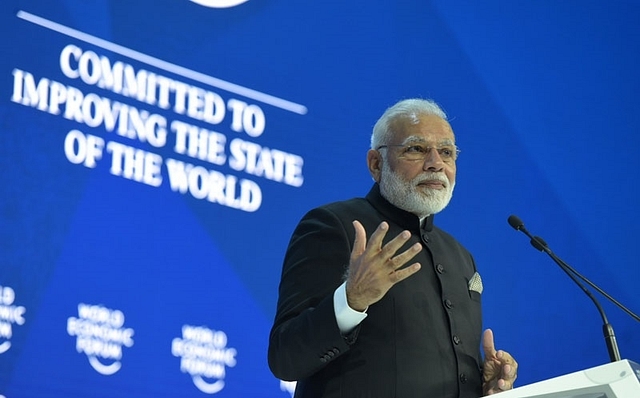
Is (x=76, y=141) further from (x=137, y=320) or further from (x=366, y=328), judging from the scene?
(x=366, y=328)

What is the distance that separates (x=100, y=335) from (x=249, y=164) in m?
0.96

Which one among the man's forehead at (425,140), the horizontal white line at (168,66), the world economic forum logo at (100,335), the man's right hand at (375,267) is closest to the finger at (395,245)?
the man's right hand at (375,267)

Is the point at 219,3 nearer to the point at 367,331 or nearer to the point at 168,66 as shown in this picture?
the point at 168,66

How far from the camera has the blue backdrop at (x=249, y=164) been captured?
3.76 m

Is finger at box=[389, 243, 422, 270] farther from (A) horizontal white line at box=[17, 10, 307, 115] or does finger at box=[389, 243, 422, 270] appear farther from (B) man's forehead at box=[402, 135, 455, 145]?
(A) horizontal white line at box=[17, 10, 307, 115]

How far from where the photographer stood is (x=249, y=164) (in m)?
4.23

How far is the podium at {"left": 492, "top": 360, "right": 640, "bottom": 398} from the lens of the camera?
5.73ft

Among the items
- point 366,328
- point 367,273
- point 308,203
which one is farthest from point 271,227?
point 367,273

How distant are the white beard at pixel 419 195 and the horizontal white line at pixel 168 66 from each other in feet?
4.59

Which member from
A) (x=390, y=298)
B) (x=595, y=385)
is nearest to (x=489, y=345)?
(x=390, y=298)

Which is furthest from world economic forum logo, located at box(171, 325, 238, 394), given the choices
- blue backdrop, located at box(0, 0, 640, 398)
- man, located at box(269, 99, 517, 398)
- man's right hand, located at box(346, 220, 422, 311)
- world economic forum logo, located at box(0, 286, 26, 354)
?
man's right hand, located at box(346, 220, 422, 311)

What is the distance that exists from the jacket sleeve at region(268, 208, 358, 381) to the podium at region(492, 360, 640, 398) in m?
0.78

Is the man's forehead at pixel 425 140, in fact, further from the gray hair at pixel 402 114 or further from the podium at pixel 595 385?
the podium at pixel 595 385

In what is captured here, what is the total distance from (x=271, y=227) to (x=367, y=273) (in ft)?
6.49
